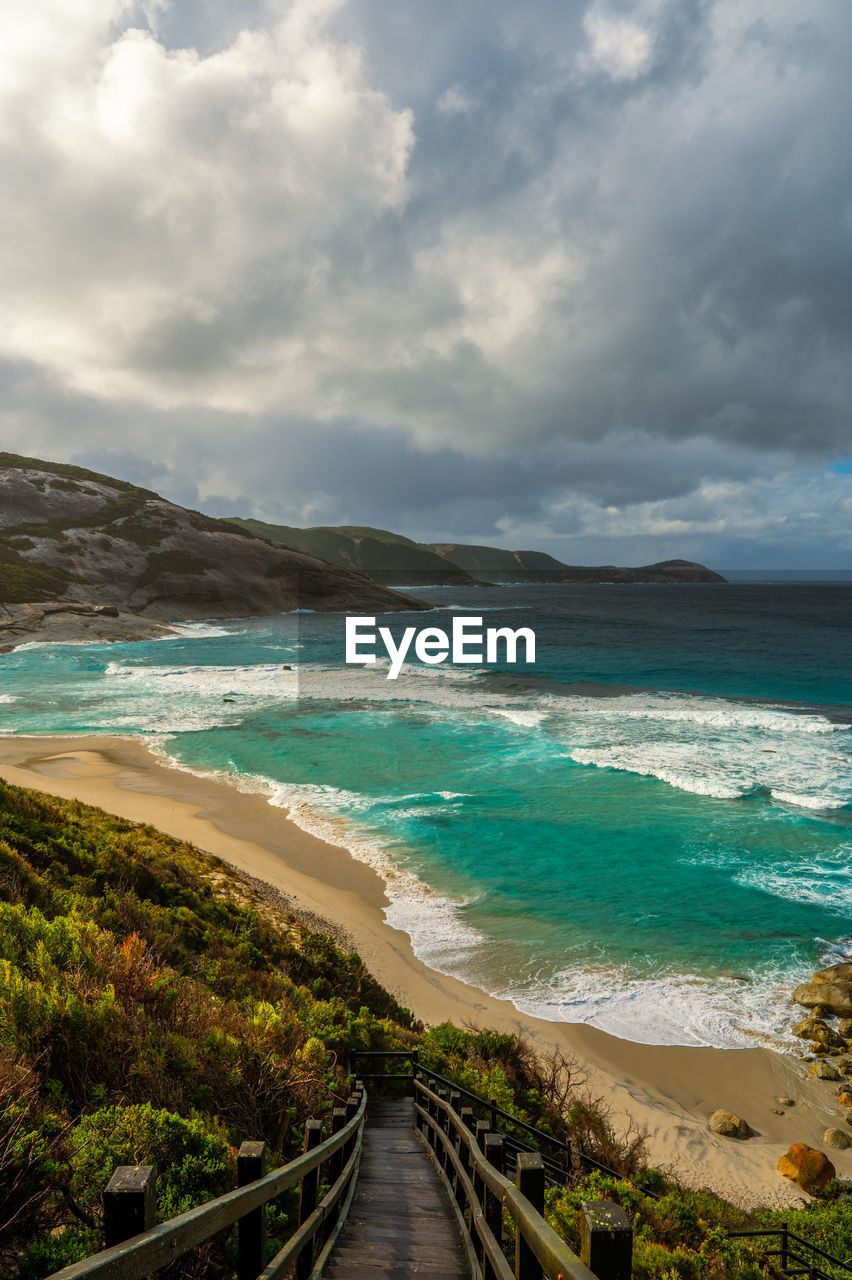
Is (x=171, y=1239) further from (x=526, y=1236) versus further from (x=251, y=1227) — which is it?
(x=526, y=1236)

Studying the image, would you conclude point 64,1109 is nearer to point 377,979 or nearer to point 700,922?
point 377,979

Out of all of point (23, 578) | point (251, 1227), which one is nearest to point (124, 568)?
point (23, 578)

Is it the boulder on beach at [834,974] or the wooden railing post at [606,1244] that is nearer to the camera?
the wooden railing post at [606,1244]

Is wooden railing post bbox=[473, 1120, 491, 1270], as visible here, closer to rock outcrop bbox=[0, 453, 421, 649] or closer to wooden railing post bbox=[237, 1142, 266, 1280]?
wooden railing post bbox=[237, 1142, 266, 1280]

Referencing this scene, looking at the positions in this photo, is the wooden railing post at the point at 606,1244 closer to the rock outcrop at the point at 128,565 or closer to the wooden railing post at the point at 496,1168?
the wooden railing post at the point at 496,1168

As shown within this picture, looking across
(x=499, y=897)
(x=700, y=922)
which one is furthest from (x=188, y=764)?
(x=700, y=922)

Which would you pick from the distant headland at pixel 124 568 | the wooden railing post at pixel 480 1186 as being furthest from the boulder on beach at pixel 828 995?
the distant headland at pixel 124 568
